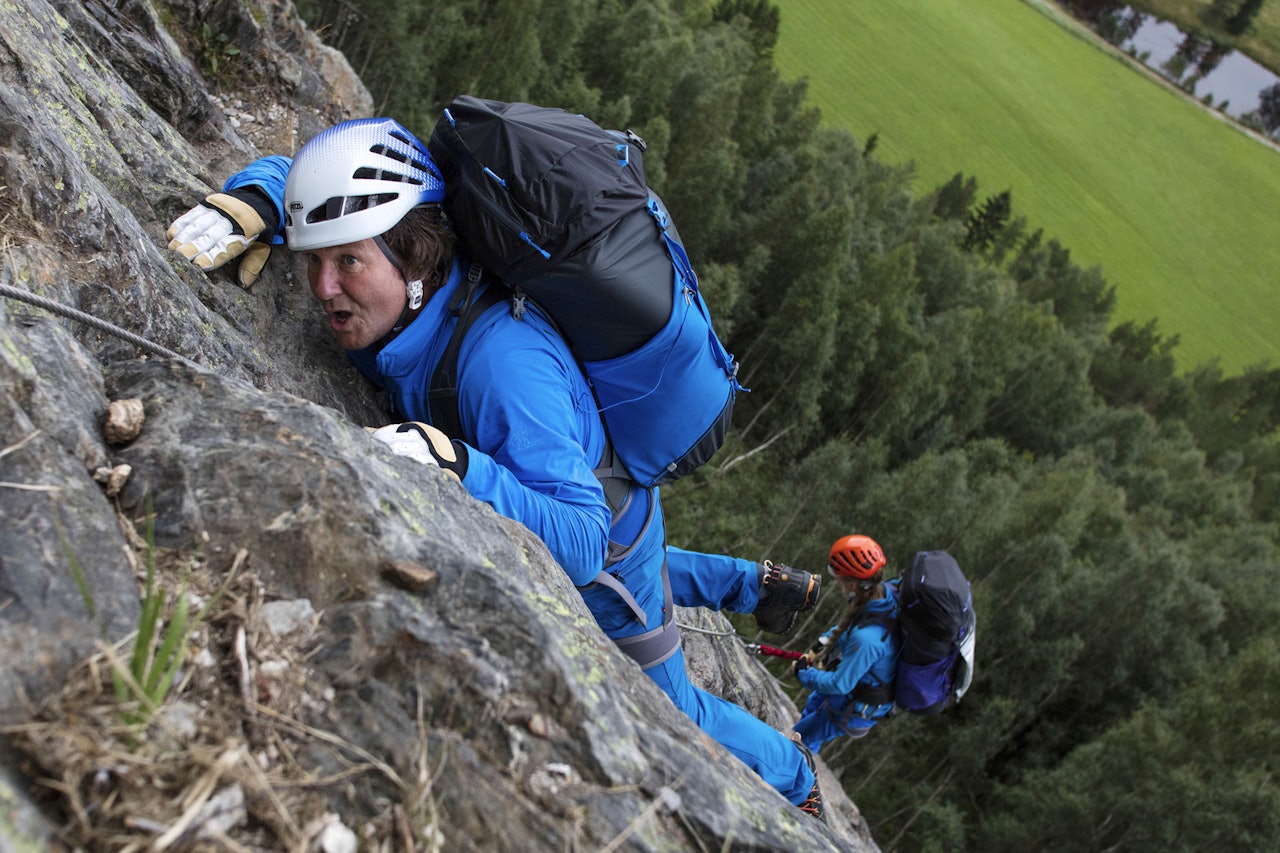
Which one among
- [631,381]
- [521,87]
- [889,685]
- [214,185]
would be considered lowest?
[521,87]

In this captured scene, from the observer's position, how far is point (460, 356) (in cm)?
495

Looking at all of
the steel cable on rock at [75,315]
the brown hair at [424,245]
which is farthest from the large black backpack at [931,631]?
the steel cable on rock at [75,315]

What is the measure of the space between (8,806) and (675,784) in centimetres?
176

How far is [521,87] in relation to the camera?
37.8 metres

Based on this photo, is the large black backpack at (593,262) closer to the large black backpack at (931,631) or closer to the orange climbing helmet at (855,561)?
the large black backpack at (931,631)

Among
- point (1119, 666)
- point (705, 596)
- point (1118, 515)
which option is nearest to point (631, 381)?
point (705, 596)

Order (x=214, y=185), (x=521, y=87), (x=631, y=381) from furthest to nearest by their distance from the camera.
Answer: (x=521, y=87), (x=214, y=185), (x=631, y=381)

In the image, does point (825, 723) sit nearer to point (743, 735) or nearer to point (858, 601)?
point (858, 601)

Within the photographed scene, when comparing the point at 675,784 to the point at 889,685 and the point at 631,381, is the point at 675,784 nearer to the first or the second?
the point at 631,381

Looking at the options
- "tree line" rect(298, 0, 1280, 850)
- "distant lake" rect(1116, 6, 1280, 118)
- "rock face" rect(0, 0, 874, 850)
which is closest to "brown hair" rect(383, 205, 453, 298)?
"rock face" rect(0, 0, 874, 850)

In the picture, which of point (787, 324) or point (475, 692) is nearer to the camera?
point (475, 692)

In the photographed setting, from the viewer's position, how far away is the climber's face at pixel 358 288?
5.06 metres

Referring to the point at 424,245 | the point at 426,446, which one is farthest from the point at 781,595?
the point at 426,446

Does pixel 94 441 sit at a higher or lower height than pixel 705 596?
higher
